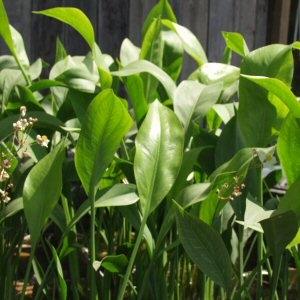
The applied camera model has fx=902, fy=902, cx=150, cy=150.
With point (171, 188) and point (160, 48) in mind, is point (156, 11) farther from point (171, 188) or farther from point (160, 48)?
point (171, 188)

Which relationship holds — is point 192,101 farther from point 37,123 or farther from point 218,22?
point 218,22

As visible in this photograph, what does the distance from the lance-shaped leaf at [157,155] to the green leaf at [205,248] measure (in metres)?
0.07

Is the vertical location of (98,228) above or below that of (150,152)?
below

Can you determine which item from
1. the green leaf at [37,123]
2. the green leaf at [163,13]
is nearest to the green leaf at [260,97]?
the green leaf at [37,123]

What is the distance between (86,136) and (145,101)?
0.25 meters

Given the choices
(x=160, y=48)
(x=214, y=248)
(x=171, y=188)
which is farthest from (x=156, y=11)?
(x=214, y=248)

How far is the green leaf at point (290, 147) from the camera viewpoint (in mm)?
1261

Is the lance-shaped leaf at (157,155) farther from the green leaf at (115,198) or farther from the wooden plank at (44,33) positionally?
the wooden plank at (44,33)

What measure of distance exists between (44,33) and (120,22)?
0.37m

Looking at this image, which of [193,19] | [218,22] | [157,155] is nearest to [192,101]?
[157,155]

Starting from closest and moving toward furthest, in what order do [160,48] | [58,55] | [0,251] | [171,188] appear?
1. [171,188]
2. [0,251]
3. [160,48]
4. [58,55]

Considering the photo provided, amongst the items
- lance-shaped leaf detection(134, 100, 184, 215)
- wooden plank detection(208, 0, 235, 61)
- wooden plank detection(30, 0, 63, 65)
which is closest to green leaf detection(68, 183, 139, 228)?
lance-shaped leaf detection(134, 100, 184, 215)

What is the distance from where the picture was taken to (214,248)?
1.23 metres

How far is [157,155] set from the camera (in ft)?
4.19
